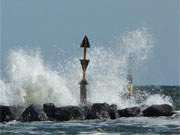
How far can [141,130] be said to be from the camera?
26891mm

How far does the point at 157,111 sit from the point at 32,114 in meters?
7.90

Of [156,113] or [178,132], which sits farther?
A: [156,113]

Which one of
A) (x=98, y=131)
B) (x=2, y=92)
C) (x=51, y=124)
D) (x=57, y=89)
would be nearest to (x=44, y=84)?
(x=57, y=89)

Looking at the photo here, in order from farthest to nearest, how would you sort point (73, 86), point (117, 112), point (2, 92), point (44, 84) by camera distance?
1. point (73, 86)
2. point (44, 84)
3. point (2, 92)
4. point (117, 112)

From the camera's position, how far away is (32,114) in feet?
99.8

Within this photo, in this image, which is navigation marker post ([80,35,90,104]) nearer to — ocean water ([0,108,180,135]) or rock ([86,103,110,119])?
rock ([86,103,110,119])

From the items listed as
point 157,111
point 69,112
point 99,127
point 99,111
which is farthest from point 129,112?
point 99,127

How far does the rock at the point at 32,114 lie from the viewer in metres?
30.3

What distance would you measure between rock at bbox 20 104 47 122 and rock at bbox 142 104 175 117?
6689mm

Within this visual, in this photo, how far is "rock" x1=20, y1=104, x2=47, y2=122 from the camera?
30281 mm

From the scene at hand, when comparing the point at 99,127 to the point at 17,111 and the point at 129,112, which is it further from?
the point at 129,112

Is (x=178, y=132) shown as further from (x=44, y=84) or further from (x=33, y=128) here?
(x=44, y=84)

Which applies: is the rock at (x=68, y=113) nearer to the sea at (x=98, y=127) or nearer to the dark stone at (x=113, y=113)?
the sea at (x=98, y=127)

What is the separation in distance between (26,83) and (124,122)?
10498 mm
